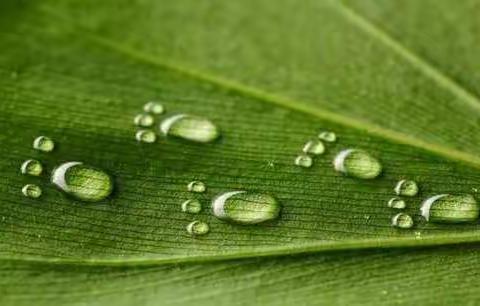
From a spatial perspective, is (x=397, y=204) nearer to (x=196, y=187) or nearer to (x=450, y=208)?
(x=450, y=208)

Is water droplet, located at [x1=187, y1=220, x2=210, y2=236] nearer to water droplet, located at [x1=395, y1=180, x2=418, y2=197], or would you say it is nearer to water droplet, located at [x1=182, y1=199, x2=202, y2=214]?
water droplet, located at [x1=182, y1=199, x2=202, y2=214]

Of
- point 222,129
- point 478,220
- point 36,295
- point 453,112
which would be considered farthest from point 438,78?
point 36,295

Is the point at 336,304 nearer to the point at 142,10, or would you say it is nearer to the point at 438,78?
the point at 438,78

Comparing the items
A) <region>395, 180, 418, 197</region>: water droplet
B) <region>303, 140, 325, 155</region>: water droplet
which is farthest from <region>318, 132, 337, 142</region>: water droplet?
<region>395, 180, 418, 197</region>: water droplet

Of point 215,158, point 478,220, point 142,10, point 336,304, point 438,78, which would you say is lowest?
point 336,304

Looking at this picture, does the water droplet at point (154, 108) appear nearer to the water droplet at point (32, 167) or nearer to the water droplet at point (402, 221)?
the water droplet at point (32, 167)

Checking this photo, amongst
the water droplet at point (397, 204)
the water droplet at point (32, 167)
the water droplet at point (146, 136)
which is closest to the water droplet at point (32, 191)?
the water droplet at point (32, 167)
